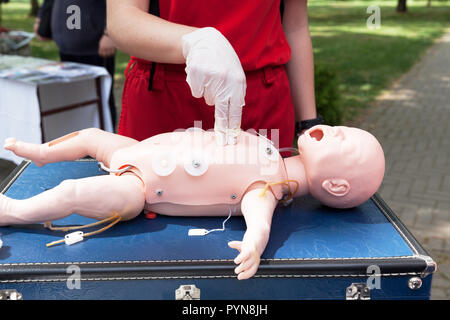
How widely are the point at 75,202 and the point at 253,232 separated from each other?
0.56m

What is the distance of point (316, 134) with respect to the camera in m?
1.71

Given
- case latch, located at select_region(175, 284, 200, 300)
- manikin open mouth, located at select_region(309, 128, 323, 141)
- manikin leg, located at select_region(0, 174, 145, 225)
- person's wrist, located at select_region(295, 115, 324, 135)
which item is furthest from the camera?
person's wrist, located at select_region(295, 115, 324, 135)

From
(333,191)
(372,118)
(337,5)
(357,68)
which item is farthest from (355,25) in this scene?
(333,191)

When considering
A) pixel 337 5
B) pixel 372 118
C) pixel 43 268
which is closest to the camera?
pixel 43 268

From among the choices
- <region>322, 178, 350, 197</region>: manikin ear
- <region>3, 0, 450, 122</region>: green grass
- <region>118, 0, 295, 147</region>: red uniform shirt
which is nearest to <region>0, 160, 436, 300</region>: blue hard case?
<region>322, 178, 350, 197</region>: manikin ear

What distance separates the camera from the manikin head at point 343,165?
157 cm

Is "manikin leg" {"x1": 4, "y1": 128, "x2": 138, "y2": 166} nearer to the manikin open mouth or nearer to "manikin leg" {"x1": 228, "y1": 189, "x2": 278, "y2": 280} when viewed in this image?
"manikin leg" {"x1": 228, "y1": 189, "x2": 278, "y2": 280}

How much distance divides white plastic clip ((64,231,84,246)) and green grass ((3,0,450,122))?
3.00m

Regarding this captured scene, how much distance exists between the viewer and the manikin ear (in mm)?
1590

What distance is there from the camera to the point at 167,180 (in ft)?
5.03

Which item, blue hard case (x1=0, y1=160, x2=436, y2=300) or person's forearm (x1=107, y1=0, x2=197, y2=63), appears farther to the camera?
person's forearm (x1=107, y1=0, x2=197, y2=63)

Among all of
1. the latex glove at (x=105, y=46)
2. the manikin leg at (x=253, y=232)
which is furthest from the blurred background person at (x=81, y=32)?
the manikin leg at (x=253, y=232)
